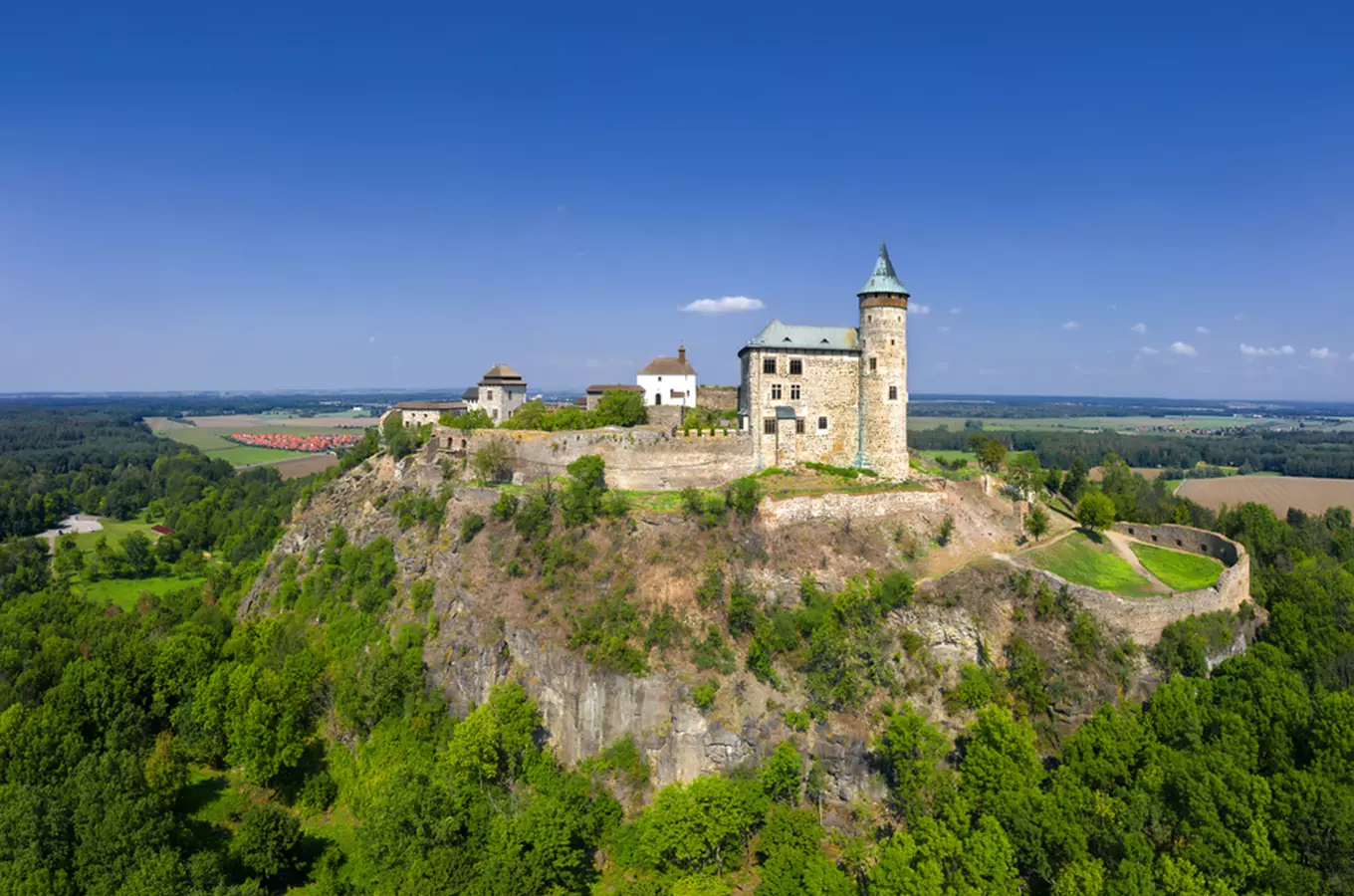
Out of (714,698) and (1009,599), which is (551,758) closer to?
(714,698)

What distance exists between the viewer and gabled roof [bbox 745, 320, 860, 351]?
52469mm

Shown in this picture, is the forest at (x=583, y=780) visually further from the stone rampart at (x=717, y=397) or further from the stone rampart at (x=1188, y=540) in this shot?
the stone rampart at (x=717, y=397)

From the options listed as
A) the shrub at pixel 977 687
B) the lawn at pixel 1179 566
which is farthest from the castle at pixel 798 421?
the lawn at pixel 1179 566

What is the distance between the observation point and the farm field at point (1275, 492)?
332 feet

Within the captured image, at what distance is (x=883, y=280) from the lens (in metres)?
51.2

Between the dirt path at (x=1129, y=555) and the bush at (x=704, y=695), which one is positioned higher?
the dirt path at (x=1129, y=555)

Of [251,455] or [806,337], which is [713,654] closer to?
[806,337]

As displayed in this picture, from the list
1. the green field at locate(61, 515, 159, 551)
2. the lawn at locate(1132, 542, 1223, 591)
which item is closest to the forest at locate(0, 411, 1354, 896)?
the lawn at locate(1132, 542, 1223, 591)

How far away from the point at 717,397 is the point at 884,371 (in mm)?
15464

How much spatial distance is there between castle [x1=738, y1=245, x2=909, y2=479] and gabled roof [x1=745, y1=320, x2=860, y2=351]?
0.07 meters

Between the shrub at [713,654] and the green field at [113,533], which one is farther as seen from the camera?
the green field at [113,533]

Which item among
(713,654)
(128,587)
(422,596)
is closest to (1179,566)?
(713,654)

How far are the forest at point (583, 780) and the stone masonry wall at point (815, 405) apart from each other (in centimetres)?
1280

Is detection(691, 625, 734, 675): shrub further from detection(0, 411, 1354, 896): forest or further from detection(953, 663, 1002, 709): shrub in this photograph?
detection(953, 663, 1002, 709): shrub
